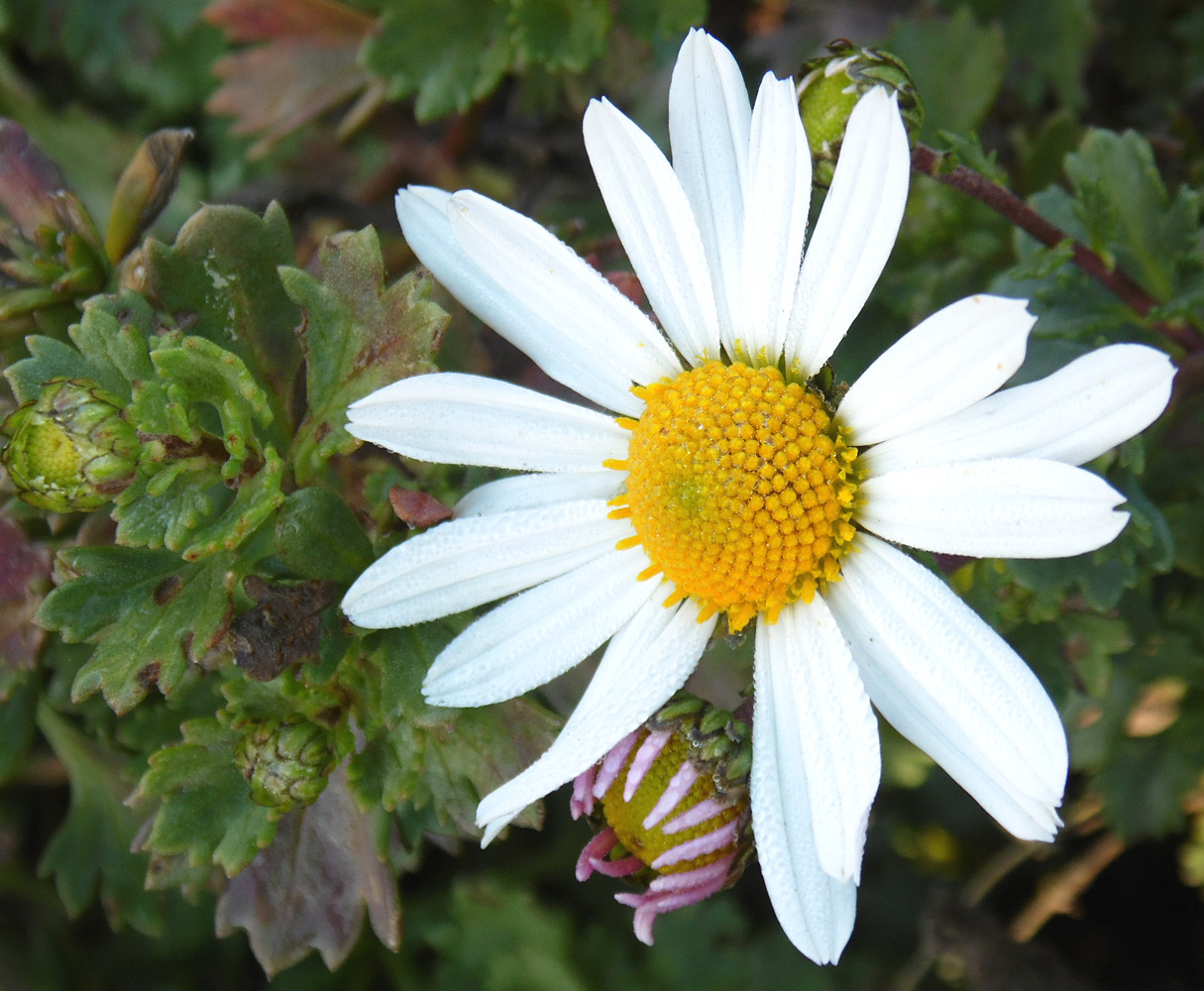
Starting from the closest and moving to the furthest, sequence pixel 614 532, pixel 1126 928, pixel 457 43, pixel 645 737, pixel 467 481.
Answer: pixel 645 737 → pixel 614 532 → pixel 467 481 → pixel 457 43 → pixel 1126 928

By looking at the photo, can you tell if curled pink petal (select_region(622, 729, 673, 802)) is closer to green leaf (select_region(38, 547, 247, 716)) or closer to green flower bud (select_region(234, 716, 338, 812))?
green flower bud (select_region(234, 716, 338, 812))

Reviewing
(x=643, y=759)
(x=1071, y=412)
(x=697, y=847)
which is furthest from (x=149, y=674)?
(x=1071, y=412)

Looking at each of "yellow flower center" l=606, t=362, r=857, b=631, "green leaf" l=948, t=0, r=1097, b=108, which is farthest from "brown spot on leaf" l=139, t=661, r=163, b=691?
"green leaf" l=948, t=0, r=1097, b=108

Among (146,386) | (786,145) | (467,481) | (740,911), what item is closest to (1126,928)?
(740,911)

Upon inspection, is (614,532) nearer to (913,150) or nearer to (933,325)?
(933,325)

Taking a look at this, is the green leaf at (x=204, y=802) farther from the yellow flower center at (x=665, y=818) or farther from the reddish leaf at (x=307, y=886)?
the yellow flower center at (x=665, y=818)

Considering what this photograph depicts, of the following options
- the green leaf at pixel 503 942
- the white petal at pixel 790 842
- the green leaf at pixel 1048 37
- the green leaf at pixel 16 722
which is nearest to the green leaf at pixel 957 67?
the green leaf at pixel 1048 37
